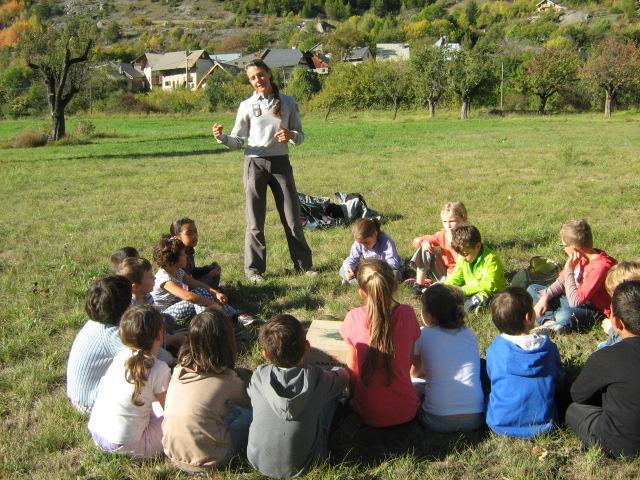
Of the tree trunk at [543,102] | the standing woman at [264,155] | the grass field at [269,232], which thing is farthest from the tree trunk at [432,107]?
the standing woman at [264,155]

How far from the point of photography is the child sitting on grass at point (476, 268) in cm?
507

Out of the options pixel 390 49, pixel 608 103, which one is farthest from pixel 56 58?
pixel 390 49

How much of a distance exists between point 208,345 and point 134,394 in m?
0.46

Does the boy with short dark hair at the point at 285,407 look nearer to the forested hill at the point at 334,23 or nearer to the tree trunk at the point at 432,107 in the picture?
the tree trunk at the point at 432,107

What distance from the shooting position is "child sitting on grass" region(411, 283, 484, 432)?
334 centimetres

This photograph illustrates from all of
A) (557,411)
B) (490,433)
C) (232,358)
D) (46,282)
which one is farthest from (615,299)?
(46,282)

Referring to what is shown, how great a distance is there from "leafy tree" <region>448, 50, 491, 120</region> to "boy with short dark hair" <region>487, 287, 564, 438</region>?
4239 cm

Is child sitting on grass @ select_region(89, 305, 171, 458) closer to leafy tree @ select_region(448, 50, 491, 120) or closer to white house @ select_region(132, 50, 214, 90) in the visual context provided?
leafy tree @ select_region(448, 50, 491, 120)

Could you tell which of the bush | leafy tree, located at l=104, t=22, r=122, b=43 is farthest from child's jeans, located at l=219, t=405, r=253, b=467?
leafy tree, located at l=104, t=22, r=122, b=43

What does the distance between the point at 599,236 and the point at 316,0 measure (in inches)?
8066

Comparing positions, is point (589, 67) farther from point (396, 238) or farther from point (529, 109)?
point (396, 238)

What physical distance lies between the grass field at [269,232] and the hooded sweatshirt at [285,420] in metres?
0.14

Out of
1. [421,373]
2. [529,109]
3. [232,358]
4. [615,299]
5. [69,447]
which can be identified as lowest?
[69,447]

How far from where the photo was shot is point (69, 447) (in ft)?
11.1
